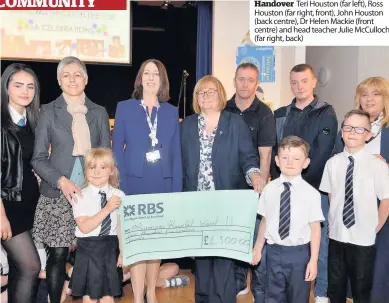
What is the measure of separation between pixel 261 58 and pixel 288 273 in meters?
4.70

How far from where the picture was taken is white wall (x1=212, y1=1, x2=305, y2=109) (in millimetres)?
6848

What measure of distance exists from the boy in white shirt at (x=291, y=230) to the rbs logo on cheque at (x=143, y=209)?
61 cm

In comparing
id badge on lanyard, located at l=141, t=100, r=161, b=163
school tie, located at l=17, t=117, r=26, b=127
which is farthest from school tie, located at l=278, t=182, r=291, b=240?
school tie, located at l=17, t=117, r=26, b=127

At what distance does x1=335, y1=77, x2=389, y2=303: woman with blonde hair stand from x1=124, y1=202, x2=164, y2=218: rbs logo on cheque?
54.9 inches

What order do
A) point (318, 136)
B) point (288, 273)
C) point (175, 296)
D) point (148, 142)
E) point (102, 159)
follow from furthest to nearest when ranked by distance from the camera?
point (175, 296), point (318, 136), point (148, 142), point (102, 159), point (288, 273)

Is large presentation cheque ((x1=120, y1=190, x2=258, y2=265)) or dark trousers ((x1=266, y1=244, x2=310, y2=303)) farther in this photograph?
large presentation cheque ((x1=120, y1=190, x2=258, y2=265))

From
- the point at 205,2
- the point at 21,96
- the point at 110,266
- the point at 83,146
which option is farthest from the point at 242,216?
the point at 205,2

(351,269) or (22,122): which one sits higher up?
(22,122)

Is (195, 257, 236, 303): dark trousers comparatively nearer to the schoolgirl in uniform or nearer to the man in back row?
the man in back row

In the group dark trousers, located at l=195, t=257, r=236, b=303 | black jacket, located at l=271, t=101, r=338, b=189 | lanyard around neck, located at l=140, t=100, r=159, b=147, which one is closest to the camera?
dark trousers, located at l=195, t=257, r=236, b=303

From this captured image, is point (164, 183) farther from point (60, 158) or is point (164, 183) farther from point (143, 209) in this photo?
point (60, 158)

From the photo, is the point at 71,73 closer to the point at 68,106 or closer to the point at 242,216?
the point at 68,106

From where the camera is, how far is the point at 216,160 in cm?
291

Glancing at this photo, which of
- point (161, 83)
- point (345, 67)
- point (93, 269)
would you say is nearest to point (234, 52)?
point (345, 67)
